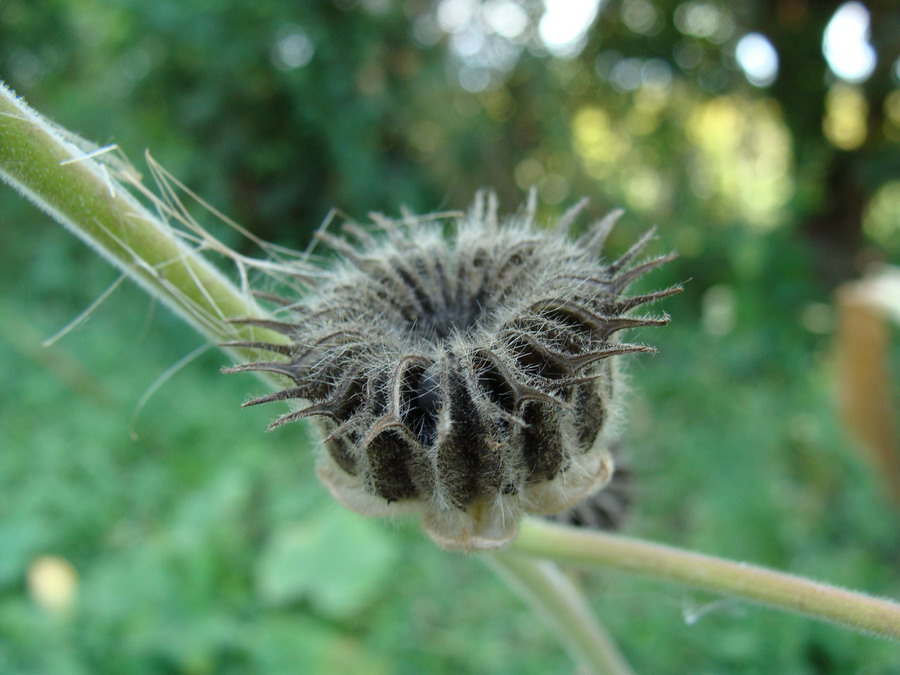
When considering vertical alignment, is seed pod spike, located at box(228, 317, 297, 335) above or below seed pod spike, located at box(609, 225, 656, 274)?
below

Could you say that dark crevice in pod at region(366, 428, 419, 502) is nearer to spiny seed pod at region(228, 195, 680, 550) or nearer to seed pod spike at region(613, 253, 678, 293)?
spiny seed pod at region(228, 195, 680, 550)

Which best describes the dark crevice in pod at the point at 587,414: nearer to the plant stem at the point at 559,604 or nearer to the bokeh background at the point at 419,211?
the plant stem at the point at 559,604

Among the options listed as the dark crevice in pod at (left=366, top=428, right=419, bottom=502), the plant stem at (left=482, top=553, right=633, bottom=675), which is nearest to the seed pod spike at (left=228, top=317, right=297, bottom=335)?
the dark crevice in pod at (left=366, top=428, right=419, bottom=502)

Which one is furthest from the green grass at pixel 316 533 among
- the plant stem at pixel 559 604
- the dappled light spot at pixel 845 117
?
the dappled light spot at pixel 845 117

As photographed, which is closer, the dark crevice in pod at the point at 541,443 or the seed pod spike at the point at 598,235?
the dark crevice in pod at the point at 541,443

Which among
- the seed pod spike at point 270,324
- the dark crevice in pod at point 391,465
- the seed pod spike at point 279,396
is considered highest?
the seed pod spike at point 270,324

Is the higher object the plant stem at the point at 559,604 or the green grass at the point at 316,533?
the plant stem at the point at 559,604

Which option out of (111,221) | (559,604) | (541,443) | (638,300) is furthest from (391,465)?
(559,604)

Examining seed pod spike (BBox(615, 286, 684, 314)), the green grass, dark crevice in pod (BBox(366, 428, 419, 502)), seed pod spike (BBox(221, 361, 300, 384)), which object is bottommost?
the green grass
